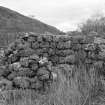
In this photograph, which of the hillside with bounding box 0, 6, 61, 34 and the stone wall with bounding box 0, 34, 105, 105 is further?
the hillside with bounding box 0, 6, 61, 34

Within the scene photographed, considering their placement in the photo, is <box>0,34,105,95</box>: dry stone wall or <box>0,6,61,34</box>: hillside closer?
<box>0,34,105,95</box>: dry stone wall

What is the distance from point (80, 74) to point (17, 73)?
175 centimetres

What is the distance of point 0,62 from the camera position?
197 inches

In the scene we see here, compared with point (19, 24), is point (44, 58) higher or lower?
lower

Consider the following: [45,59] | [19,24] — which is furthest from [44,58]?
[19,24]

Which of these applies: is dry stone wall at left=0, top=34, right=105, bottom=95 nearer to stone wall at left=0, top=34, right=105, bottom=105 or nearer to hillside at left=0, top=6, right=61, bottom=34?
stone wall at left=0, top=34, right=105, bottom=105

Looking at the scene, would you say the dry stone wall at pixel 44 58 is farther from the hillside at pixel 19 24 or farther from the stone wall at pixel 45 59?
the hillside at pixel 19 24

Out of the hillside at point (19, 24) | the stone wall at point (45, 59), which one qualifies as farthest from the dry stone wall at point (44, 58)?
the hillside at point (19, 24)

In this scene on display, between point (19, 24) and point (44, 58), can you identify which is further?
point (19, 24)

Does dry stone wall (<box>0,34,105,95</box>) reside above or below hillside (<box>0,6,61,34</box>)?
below

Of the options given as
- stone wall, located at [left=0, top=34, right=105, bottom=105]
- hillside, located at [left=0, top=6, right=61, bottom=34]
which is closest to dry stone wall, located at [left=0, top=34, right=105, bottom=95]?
stone wall, located at [left=0, top=34, right=105, bottom=105]

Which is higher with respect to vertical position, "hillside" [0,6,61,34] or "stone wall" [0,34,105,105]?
"hillside" [0,6,61,34]

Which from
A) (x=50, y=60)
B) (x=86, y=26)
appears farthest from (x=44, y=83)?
(x=86, y=26)

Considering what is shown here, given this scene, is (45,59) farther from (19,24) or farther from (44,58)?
(19,24)
